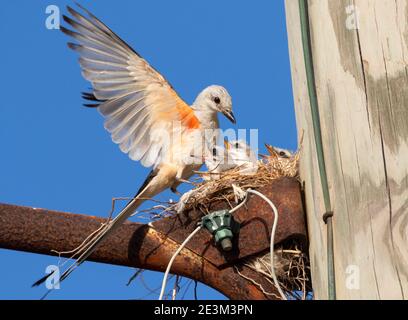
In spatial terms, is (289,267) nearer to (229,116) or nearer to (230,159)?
(230,159)

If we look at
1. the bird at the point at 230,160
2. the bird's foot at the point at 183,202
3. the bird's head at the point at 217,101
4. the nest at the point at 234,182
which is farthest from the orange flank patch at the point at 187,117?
the bird's foot at the point at 183,202

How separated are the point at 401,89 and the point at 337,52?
1.15 ft

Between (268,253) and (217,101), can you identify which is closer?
(268,253)

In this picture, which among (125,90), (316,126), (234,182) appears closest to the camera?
(316,126)

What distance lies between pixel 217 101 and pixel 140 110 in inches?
41.5

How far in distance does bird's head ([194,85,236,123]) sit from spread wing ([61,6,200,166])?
2.17 feet

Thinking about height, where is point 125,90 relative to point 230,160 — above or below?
Result: above

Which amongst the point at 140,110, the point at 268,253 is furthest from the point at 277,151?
the point at 268,253

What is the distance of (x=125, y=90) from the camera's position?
21.5ft

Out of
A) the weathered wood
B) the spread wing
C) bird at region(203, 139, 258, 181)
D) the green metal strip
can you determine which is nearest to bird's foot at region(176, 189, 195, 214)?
bird at region(203, 139, 258, 181)

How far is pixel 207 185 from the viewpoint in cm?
558

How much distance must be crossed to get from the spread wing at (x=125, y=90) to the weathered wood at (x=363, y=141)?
8.49ft

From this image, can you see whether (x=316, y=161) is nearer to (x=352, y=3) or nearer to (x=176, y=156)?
(x=352, y=3)

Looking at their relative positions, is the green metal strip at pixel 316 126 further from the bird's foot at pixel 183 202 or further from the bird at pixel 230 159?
the bird at pixel 230 159
